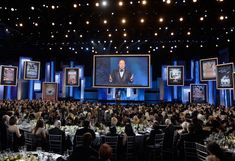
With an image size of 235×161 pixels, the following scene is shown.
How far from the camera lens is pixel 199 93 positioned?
23047 millimetres

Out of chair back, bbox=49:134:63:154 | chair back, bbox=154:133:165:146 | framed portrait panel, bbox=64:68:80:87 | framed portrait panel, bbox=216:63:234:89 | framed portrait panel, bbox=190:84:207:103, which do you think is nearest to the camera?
chair back, bbox=49:134:63:154

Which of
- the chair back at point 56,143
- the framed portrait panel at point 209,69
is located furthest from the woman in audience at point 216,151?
the framed portrait panel at point 209,69

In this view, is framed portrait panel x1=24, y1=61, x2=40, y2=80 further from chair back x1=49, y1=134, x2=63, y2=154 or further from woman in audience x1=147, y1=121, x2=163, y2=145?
woman in audience x1=147, y1=121, x2=163, y2=145

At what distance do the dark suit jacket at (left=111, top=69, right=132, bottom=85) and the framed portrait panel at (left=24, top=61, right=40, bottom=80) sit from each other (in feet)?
23.2

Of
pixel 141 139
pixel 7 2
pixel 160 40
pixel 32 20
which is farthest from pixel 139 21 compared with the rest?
pixel 141 139

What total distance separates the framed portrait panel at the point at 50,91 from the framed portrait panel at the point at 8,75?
4.04m

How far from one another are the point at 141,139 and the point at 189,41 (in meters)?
20.4

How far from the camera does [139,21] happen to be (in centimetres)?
2203

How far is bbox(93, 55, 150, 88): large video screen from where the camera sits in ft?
71.5

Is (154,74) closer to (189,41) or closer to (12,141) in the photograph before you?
(189,41)

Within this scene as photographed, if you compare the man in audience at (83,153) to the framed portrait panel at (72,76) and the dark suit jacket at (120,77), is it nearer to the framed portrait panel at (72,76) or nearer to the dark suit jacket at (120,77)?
the dark suit jacket at (120,77)

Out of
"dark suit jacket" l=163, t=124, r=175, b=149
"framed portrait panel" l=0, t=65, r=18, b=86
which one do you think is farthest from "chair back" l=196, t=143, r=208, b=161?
"framed portrait panel" l=0, t=65, r=18, b=86

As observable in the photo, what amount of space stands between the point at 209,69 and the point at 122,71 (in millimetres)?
7247

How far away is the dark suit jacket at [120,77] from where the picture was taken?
21797 mm
